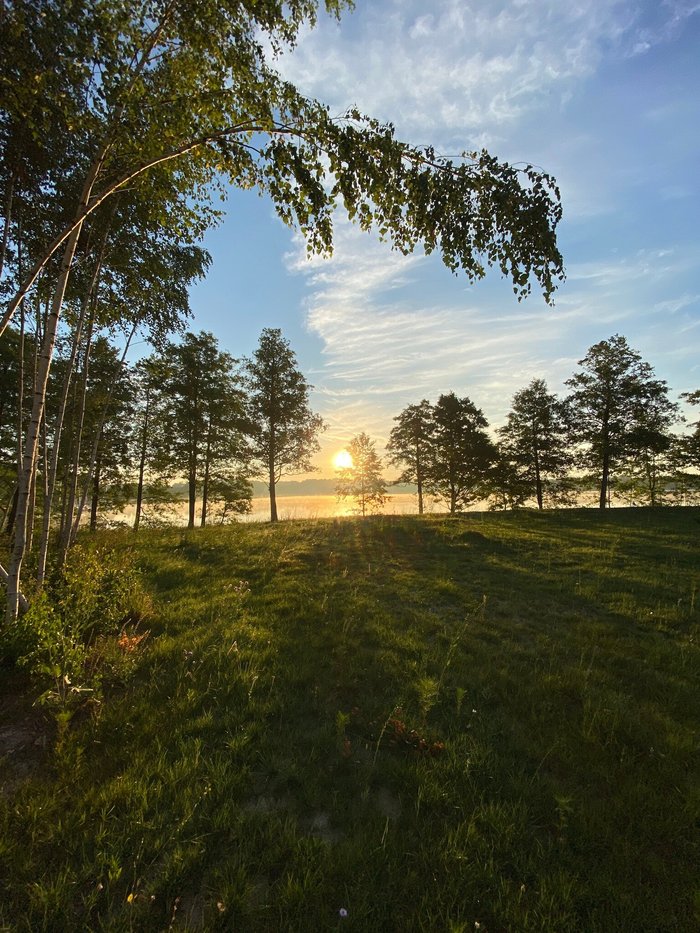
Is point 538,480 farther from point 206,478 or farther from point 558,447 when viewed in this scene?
point 206,478

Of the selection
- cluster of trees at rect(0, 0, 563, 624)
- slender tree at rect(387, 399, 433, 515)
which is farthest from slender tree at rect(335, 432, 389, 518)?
cluster of trees at rect(0, 0, 563, 624)

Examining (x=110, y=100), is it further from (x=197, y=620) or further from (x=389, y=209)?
(x=197, y=620)

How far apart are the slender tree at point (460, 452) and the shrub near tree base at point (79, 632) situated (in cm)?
2881

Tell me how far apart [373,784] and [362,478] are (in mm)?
36033

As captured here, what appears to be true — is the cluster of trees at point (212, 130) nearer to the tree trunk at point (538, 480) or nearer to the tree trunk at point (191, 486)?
the tree trunk at point (191, 486)

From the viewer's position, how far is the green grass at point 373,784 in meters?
2.31

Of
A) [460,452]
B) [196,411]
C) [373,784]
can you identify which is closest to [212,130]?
[373,784]

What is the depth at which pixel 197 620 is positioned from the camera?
643 cm

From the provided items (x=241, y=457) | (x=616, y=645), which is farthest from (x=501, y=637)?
(x=241, y=457)

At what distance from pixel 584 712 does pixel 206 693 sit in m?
4.22

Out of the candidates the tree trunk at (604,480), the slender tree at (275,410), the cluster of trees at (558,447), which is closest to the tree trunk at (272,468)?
the slender tree at (275,410)

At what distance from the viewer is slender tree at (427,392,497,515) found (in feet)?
106

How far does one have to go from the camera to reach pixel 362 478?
39281mm

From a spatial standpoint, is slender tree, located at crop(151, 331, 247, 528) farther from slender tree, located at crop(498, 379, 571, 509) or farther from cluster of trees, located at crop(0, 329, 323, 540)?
slender tree, located at crop(498, 379, 571, 509)
